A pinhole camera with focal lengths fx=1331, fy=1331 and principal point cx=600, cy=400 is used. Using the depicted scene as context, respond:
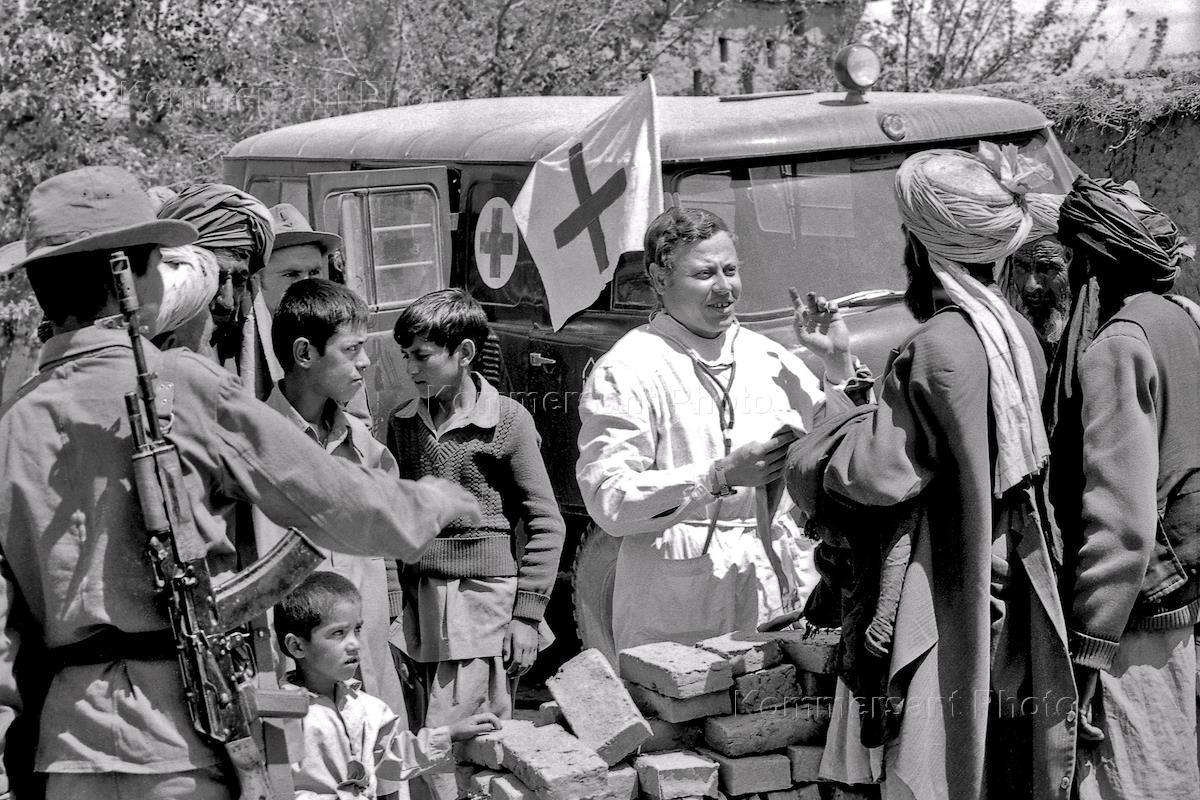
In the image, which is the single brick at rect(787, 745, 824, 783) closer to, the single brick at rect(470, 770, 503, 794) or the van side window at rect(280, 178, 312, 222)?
the single brick at rect(470, 770, 503, 794)

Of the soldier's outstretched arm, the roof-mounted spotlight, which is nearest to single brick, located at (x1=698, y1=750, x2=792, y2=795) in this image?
the soldier's outstretched arm

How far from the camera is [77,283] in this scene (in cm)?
243

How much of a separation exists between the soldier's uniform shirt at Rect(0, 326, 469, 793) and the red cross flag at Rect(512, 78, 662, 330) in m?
2.92

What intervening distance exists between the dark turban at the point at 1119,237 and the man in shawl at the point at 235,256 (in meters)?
2.18

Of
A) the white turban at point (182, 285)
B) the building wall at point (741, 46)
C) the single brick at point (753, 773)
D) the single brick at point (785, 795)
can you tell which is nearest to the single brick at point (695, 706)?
the single brick at point (753, 773)

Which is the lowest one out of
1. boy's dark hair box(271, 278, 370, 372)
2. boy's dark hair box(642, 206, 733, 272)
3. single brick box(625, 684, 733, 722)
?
single brick box(625, 684, 733, 722)

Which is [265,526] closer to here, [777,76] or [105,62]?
[105,62]

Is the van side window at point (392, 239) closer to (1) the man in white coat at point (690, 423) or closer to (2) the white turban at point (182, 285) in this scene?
(1) the man in white coat at point (690, 423)

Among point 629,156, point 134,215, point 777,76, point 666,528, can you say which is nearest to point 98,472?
point 134,215

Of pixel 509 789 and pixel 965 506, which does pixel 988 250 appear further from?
pixel 509 789

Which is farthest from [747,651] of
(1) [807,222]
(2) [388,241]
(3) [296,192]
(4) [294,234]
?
(3) [296,192]

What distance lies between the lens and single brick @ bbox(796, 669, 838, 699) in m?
3.30

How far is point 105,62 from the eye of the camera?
1173 cm

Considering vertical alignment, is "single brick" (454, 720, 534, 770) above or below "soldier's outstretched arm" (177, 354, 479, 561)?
below
